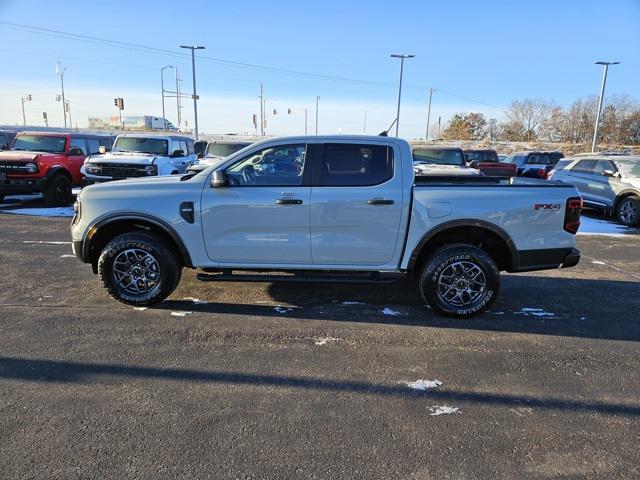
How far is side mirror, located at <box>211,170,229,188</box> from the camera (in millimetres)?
4578

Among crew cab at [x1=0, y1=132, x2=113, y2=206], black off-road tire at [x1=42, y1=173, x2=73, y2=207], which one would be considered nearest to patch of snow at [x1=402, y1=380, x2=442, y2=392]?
crew cab at [x1=0, y1=132, x2=113, y2=206]

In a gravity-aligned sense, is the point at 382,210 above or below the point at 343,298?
above

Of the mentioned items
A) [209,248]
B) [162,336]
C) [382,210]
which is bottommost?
[162,336]

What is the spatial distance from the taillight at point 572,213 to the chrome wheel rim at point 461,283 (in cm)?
101

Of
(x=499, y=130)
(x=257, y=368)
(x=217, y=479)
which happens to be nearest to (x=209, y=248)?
(x=257, y=368)

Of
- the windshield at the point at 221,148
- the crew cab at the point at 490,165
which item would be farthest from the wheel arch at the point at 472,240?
the crew cab at the point at 490,165

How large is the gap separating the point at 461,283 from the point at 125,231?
11.8 ft

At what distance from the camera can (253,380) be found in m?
3.42

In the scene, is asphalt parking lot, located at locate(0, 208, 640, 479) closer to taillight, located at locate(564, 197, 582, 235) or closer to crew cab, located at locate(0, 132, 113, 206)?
taillight, located at locate(564, 197, 582, 235)

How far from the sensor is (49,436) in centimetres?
272

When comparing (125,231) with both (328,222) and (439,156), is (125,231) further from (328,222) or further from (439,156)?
(439,156)

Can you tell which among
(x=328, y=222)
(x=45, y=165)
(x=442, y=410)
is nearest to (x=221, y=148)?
(x=45, y=165)

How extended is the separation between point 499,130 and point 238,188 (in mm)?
86574

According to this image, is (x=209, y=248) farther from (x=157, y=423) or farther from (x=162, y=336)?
(x=157, y=423)
